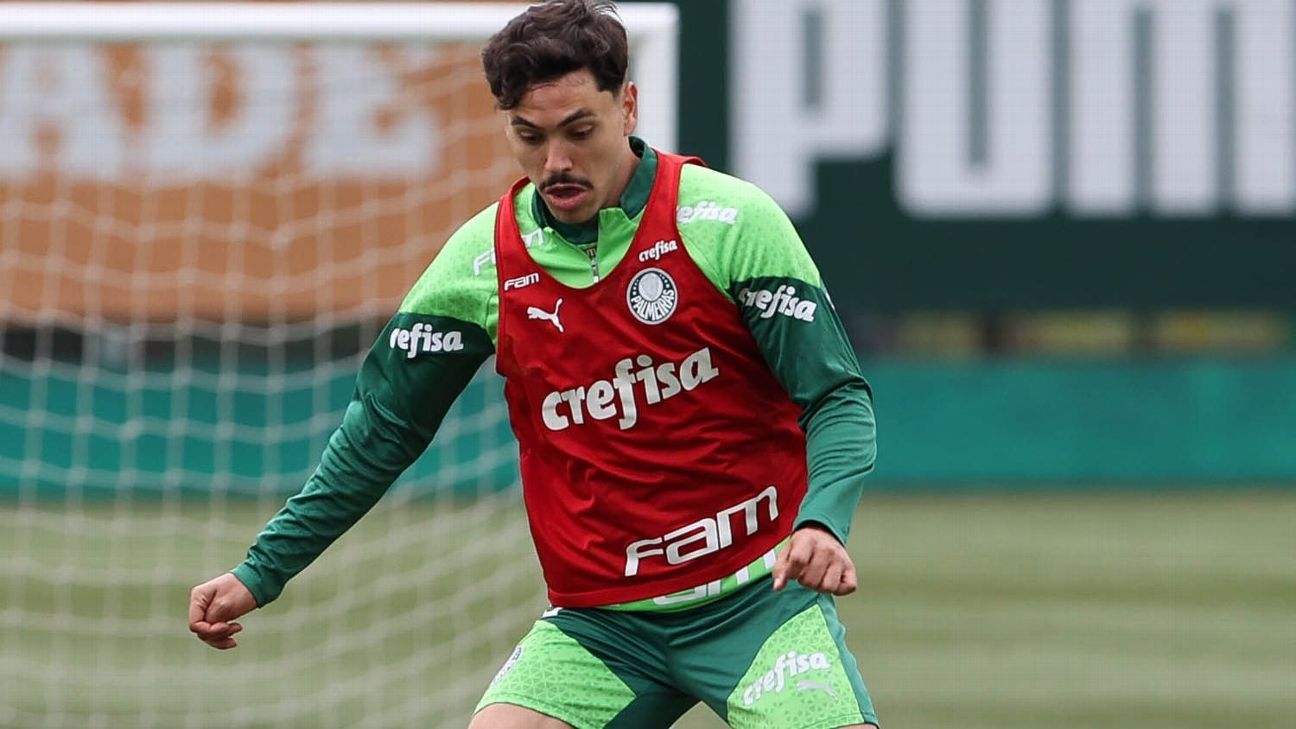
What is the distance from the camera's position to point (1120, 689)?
26.5 feet

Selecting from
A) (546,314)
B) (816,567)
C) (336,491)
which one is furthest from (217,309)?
(816,567)

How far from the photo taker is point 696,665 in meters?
3.84

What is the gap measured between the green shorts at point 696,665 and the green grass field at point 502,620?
3363 mm

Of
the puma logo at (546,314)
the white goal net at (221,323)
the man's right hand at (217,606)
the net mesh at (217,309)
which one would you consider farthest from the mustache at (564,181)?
the net mesh at (217,309)

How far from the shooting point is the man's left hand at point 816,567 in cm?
338

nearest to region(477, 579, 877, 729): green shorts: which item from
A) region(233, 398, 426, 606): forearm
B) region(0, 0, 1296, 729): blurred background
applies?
region(233, 398, 426, 606): forearm

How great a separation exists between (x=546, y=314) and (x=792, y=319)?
1.47 feet

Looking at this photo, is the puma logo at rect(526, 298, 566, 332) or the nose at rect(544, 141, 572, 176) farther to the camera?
the puma logo at rect(526, 298, 566, 332)

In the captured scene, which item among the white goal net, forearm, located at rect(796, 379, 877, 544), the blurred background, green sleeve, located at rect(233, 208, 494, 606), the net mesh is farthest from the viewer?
the blurred background

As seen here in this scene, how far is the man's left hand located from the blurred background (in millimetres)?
7304

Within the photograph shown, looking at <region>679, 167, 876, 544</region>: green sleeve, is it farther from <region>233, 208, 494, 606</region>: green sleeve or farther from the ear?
<region>233, 208, 494, 606</region>: green sleeve

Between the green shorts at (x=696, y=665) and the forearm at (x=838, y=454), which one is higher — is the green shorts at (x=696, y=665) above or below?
below

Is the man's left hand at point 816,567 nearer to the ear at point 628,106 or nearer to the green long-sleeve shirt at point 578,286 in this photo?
the green long-sleeve shirt at point 578,286

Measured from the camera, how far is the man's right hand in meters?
3.84
